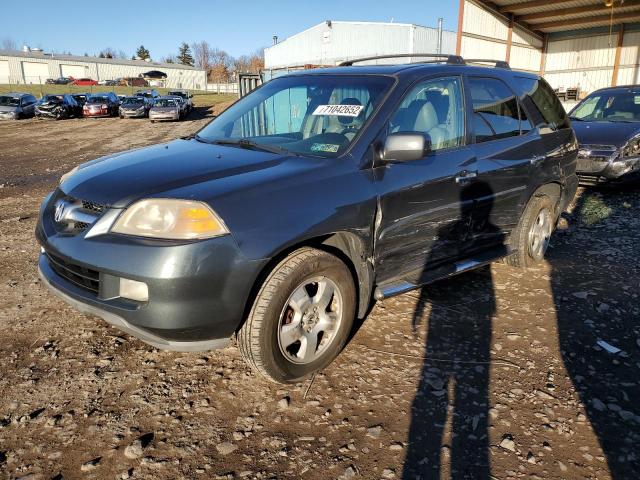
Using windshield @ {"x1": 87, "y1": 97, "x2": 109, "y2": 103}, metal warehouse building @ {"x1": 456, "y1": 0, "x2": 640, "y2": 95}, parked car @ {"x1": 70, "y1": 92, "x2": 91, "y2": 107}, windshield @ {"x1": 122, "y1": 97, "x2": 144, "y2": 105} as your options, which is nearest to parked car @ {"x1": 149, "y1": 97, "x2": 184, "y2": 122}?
windshield @ {"x1": 122, "y1": 97, "x2": 144, "y2": 105}

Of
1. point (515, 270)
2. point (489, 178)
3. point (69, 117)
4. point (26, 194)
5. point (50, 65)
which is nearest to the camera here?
point (489, 178)

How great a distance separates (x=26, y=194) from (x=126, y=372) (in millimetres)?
6557

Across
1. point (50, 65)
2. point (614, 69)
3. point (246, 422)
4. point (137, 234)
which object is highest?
point (50, 65)

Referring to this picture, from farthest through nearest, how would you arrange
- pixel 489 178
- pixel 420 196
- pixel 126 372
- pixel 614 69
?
pixel 614 69 → pixel 489 178 → pixel 420 196 → pixel 126 372

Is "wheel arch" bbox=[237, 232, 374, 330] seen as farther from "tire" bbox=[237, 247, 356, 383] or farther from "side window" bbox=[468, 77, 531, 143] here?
"side window" bbox=[468, 77, 531, 143]

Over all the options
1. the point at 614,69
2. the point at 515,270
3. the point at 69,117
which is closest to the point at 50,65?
the point at 69,117

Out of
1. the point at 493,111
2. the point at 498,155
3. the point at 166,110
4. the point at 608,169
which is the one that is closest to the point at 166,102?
the point at 166,110

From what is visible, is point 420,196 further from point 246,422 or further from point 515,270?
point 515,270

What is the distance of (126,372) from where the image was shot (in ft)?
9.96

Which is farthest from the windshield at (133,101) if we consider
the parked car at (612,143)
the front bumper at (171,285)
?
the front bumper at (171,285)

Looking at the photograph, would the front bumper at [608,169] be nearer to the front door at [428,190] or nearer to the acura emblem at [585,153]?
the acura emblem at [585,153]

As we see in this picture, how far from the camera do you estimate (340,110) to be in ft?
11.1

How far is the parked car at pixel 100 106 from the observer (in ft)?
98.2

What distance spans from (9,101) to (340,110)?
30344 millimetres
